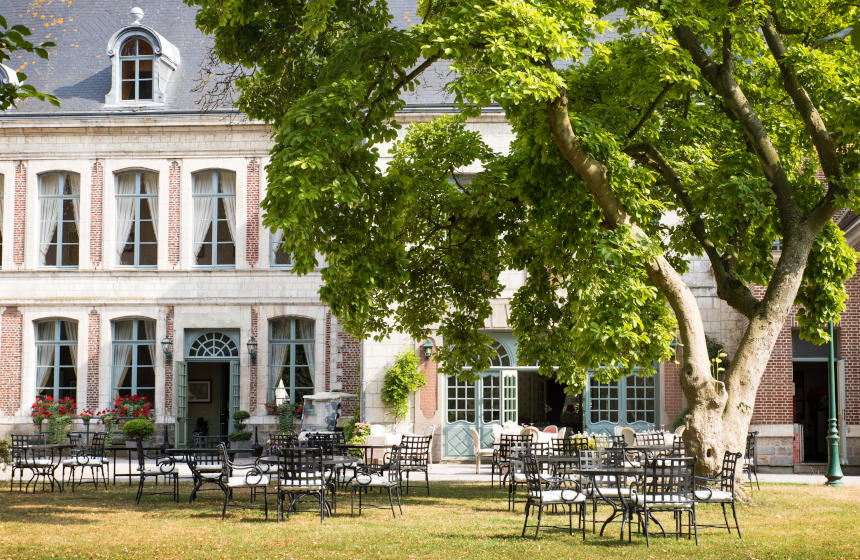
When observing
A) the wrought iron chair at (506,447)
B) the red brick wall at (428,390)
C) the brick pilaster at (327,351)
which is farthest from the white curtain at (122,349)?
the wrought iron chair at (506,447)

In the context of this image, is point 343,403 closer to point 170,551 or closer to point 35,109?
point 35,109

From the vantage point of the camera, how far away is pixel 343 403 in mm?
21828

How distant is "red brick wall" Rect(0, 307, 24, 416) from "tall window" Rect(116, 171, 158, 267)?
2903mm

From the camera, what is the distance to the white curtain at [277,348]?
22.4 metres

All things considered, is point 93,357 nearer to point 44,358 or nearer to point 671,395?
point 44,358

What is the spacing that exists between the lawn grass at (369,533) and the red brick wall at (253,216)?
31.5 feet

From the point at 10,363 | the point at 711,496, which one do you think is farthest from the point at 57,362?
the point at 711,496

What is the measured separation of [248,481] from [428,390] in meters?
10.0

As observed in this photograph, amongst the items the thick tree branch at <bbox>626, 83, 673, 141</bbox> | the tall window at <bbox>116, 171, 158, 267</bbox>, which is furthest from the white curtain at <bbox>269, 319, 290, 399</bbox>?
the thick tree branch at <bbox>626, 83, 673, 141</bbox>

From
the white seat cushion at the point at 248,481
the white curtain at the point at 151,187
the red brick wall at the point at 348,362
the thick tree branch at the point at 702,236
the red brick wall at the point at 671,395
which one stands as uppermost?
the white curtain at the point at 151,187

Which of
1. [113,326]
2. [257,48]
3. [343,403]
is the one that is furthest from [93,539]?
[113,326]

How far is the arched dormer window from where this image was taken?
23.0 meters

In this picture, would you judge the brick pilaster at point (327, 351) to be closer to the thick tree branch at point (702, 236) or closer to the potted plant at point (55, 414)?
the potted plant at point (55, 414)

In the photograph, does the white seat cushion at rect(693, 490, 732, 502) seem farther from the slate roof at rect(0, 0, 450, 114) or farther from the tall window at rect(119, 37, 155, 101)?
the tall window at rect(119, 37, 155, 101)
